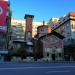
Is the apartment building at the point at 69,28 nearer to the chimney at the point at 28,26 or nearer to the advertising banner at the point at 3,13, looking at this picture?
the chimney at the point at 28,26

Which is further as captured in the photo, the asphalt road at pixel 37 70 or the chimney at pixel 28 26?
the chimney at pixel 28 26

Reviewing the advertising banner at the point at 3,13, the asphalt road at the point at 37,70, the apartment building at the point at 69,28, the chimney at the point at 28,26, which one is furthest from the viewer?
the chimney at the point at 28,26

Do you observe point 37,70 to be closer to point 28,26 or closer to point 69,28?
point 69,28

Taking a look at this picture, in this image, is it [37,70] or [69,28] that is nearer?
[37,70]

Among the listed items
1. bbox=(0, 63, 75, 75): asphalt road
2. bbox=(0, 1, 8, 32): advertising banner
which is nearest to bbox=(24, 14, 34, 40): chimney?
bbox=(0, 1, 8, 32): advertising banner

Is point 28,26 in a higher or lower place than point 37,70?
higher

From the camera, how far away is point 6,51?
187 ft

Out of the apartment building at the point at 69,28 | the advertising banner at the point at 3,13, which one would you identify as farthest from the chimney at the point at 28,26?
the advertising banner at the point at 3,13

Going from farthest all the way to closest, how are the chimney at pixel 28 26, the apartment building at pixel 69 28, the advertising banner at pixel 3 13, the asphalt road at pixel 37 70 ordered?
the chimney at pixel 28 26 → the apartment building at pixel 69 28 → the advertising banner at pixel 3 13 → the asphalt road at pixel 37 70

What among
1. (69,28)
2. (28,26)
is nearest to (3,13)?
(69,28)

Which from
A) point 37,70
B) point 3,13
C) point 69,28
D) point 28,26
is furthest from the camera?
point 28,26

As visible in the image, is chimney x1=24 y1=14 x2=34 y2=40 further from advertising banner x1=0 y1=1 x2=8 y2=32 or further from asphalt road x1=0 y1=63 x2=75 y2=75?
asphalt road x1=0 y1=63 x2=75 y2=75

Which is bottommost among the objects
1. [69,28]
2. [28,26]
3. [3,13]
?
[69,28]

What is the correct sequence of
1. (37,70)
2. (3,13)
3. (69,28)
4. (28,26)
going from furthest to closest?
(28,26) < (69,28) < (3,13) < (37,70)
